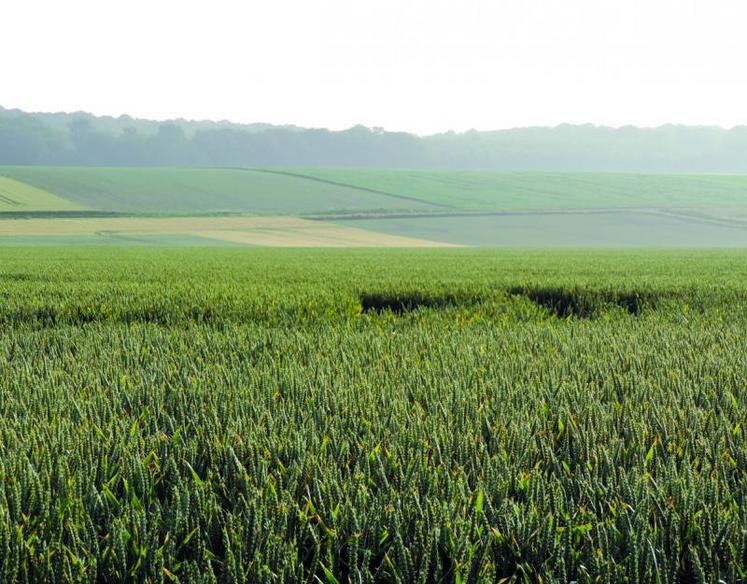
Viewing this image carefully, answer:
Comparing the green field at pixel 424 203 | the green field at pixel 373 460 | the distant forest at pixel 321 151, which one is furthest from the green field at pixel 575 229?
the distant forest at pixel 321 151

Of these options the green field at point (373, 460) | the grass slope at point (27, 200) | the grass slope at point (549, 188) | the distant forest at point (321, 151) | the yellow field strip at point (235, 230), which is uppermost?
the distant forest at point (321, 151)

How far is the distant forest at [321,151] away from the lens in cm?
14638

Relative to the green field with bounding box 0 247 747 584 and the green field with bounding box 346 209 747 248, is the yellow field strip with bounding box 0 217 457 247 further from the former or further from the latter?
the green field with bounding box 0 247 747 584

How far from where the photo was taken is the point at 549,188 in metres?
97.4

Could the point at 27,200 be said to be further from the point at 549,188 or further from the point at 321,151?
the point at 321,151

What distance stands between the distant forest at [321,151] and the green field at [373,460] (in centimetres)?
14899

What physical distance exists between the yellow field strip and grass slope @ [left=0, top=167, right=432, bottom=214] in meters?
9.83

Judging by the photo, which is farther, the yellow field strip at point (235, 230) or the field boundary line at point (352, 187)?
the field boundary line at point (352, 187)

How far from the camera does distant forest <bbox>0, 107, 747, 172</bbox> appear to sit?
480 ft

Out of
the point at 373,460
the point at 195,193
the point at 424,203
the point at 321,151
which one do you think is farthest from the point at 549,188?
the point at 373,460

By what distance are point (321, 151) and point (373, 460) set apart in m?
169

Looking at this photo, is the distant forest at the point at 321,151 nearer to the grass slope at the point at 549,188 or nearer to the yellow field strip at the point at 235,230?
the grass slope at the point at 549,188

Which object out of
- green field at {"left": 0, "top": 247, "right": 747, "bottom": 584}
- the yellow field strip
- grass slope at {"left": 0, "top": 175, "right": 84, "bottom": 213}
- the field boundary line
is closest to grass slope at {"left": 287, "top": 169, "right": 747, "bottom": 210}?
the field boundary line

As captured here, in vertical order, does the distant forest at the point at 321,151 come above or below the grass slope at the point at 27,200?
above
